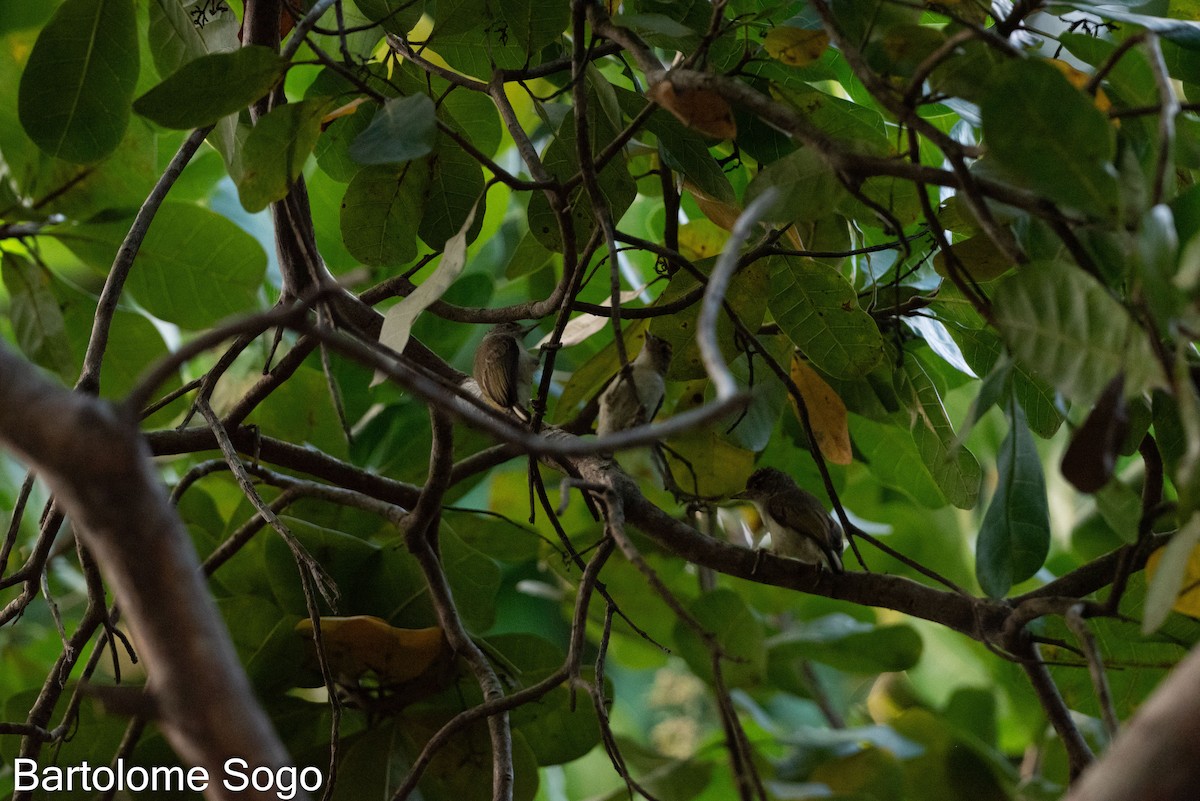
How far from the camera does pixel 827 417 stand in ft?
3.51

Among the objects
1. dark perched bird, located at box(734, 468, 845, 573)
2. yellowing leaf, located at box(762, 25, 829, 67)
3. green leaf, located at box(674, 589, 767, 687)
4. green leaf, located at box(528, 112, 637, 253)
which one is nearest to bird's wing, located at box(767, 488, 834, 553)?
dark perched bird, located at box(734, 468, 845, 573)

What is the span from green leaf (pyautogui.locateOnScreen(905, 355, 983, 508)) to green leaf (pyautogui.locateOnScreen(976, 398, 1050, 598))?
208 mm

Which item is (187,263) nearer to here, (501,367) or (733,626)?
(501,367)

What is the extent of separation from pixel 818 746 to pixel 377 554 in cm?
74

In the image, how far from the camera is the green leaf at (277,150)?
0.75m

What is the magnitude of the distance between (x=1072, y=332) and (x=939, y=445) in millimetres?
426

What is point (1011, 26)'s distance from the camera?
0.71 metres

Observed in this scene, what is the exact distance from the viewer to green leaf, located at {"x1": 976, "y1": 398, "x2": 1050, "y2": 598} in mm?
717

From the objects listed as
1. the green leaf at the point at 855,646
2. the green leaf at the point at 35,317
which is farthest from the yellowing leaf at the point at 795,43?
the green leaf at the point at 855,646

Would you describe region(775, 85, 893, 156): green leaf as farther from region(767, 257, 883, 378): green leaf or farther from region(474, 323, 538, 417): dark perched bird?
region(474, 323, 538, 417): dark perched bird

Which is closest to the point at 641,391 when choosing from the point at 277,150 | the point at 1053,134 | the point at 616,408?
the point at 616,408

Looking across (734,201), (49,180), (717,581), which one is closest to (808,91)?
(734,201)

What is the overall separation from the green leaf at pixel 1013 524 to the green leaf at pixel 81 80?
Result: 802 mm

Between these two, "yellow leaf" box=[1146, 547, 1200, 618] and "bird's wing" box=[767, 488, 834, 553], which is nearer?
"yellow leaf" box=[1146, 547, 1200, 618]
